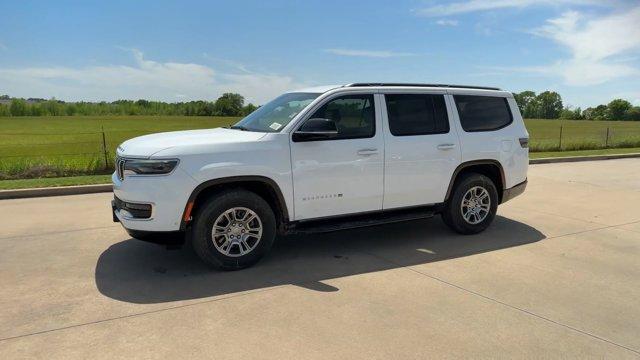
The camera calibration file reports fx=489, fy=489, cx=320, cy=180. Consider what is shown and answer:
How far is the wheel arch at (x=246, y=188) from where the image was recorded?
15.6ft

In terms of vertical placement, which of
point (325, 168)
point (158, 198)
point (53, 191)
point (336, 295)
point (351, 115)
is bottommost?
point (336, 295)

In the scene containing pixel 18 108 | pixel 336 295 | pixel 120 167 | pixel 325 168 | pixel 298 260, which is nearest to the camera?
pixel 336 295

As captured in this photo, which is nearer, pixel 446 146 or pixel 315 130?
pixel 315 130

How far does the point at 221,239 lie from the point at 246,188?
592 mm

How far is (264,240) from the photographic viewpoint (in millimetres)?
5148

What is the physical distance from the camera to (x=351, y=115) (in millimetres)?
5570

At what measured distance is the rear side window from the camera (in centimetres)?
641

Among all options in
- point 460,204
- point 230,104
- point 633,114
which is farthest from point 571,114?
point 460,204

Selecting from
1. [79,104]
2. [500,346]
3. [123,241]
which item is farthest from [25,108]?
[500,346]

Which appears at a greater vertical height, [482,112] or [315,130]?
[482,112]

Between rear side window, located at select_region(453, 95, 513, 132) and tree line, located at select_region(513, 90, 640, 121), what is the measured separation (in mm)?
109736

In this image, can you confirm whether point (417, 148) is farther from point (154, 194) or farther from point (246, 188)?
point (154, 194)

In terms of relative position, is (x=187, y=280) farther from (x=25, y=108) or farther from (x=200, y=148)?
(x=25, y=108)

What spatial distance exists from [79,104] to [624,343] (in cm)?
7810
